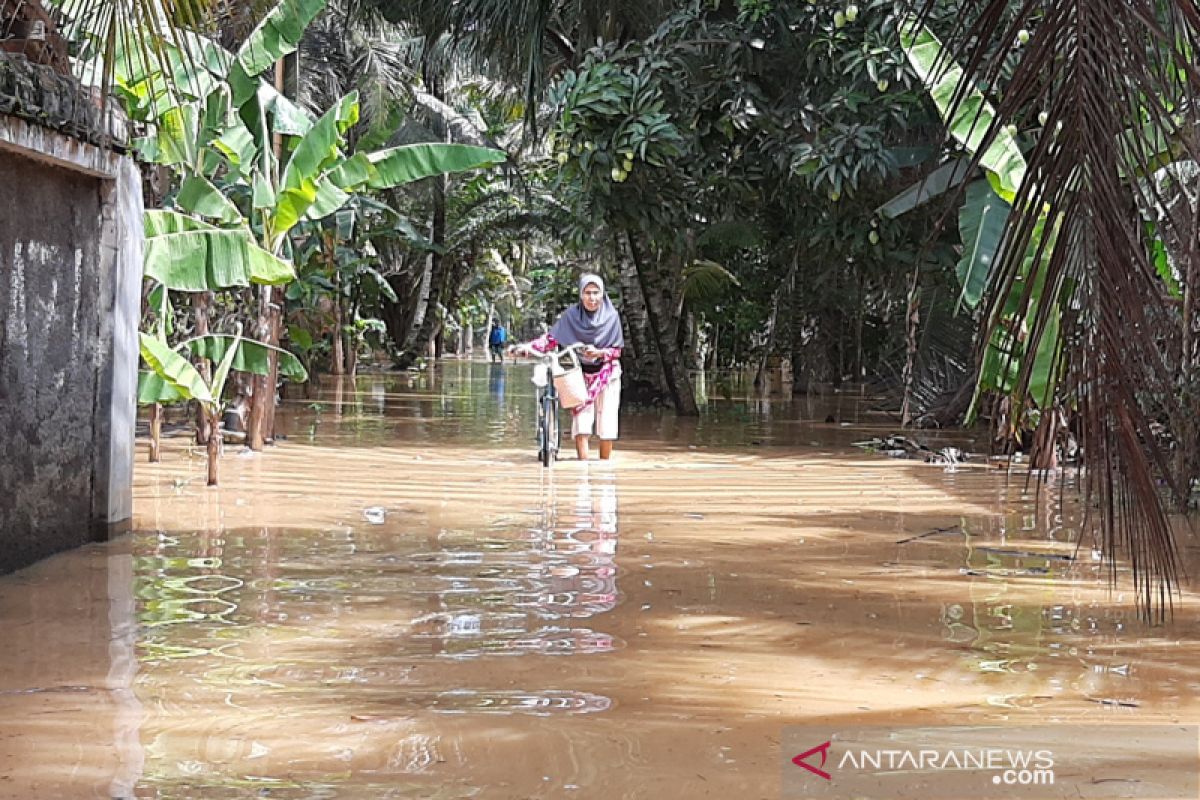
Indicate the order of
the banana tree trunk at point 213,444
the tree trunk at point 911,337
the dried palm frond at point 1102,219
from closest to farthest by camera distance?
the dried palm frond at point 1102,219
the banana tree trunk at point 213,444
the tree trunk at point 911,337

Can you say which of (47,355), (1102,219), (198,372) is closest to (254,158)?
(198,372)

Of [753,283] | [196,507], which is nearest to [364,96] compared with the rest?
[753,283]

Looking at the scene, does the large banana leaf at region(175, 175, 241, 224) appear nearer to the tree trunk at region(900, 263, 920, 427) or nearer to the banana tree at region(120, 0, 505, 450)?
the banana tree at region(120, 0, 505, 450)

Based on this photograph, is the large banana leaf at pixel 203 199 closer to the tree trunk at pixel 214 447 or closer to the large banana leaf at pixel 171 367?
the large banana leaf at pixel 171 367

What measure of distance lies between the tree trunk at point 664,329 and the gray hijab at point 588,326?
253 inches

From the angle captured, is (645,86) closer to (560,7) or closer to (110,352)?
(560,7)

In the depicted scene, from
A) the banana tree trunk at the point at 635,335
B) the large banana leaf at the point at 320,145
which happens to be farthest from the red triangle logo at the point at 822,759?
the banana tree trunk at the point at 635,335

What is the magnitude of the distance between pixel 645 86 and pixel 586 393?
3705mm

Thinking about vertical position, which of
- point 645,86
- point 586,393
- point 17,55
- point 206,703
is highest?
point 645,86

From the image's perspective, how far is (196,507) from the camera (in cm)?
952

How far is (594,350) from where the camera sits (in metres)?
13.2

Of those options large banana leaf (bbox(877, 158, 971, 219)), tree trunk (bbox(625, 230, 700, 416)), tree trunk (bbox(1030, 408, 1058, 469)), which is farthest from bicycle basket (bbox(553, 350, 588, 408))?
tree trunk (bbox(1030, 408, 1058, 469))

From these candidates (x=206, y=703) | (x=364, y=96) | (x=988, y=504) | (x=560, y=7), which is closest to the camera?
(x=206, y=703)

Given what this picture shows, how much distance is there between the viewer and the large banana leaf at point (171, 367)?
30.9 feet
